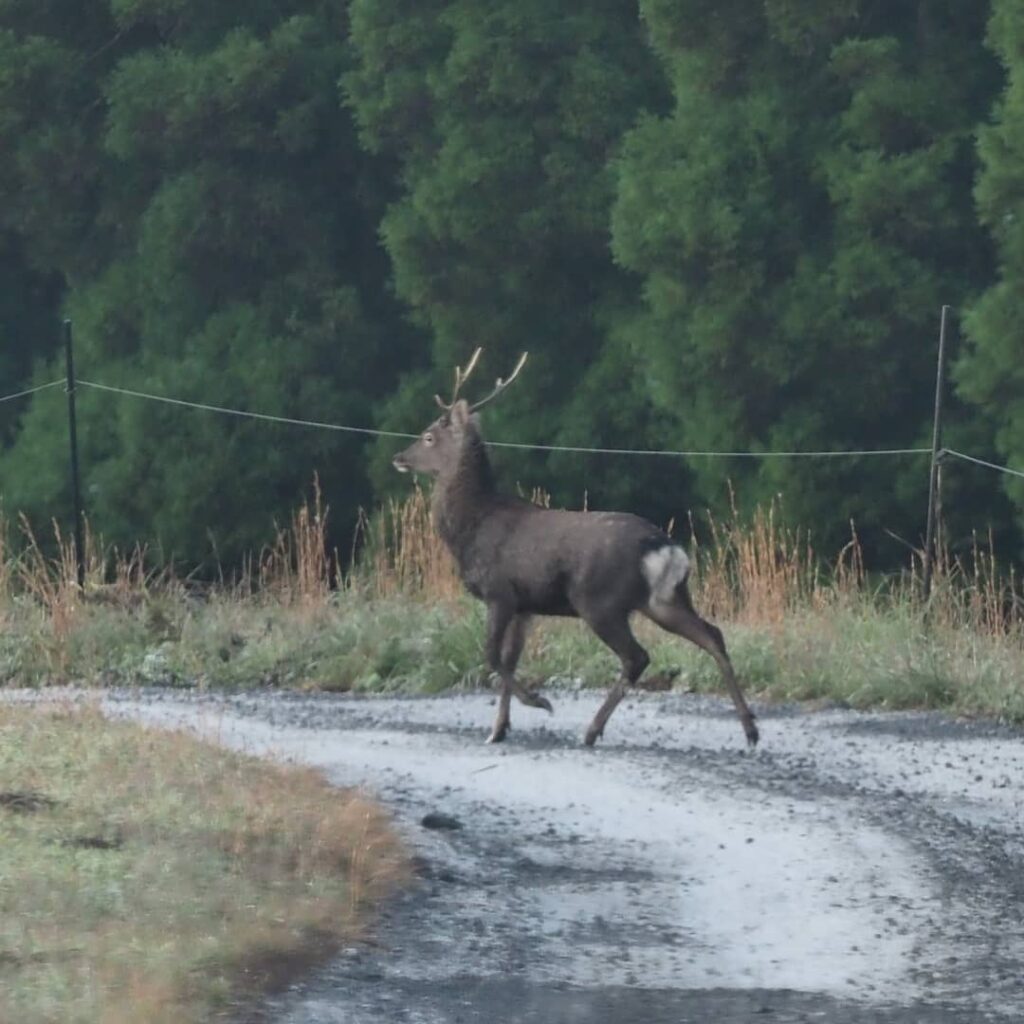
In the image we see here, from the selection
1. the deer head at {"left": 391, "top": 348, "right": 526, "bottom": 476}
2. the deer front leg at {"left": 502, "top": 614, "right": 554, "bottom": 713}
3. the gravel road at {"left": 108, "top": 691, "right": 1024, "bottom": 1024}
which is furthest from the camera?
the deer head at {"left": 391, "top": 348, "right": 526, "bottom": 476}

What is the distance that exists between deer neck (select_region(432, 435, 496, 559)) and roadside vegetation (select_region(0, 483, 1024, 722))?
6.75ft

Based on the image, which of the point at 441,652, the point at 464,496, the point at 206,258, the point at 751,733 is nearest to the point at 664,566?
the point at 751,733

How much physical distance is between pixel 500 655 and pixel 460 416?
1.56m

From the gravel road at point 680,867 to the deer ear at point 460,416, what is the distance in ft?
5.25

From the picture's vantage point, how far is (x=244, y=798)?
919 cm

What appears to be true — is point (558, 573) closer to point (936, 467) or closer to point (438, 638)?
point (438, 638)

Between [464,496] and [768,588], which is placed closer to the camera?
[464,496]

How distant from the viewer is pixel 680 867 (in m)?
8.76

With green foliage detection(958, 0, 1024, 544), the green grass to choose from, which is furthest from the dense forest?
the green grass

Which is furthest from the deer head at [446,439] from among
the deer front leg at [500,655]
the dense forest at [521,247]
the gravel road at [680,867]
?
the dense forest at [521,247]

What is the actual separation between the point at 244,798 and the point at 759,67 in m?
13.7

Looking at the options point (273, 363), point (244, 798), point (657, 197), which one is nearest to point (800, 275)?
point (657, 197)

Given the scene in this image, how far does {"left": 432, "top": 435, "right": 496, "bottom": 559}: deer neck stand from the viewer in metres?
12.7

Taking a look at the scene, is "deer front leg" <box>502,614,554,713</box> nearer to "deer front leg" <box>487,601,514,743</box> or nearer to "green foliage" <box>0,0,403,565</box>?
"deer front leg" <box>487,601,514,743</box>
